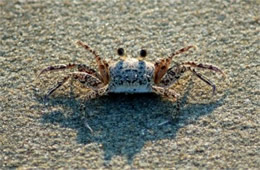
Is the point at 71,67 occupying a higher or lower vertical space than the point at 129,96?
higher

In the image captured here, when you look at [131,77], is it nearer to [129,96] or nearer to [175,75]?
[129,96]

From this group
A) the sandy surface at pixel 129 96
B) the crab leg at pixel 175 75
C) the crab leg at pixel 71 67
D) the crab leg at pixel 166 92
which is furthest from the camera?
the crab leg at pixel 71 67

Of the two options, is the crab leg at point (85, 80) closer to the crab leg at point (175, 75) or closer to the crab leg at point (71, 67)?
the crab leg at point (71, 67)

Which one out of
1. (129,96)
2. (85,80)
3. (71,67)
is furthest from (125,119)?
(71,67)

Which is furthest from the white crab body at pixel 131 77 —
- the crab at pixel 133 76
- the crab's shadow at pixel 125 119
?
the crab's shadow at pixel 125 119

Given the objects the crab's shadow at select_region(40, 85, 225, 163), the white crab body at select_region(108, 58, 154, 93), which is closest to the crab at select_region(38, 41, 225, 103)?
the white crab body at select_region(108, 58, 154, 93)

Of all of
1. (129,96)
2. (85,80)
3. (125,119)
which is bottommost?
(125,119)
